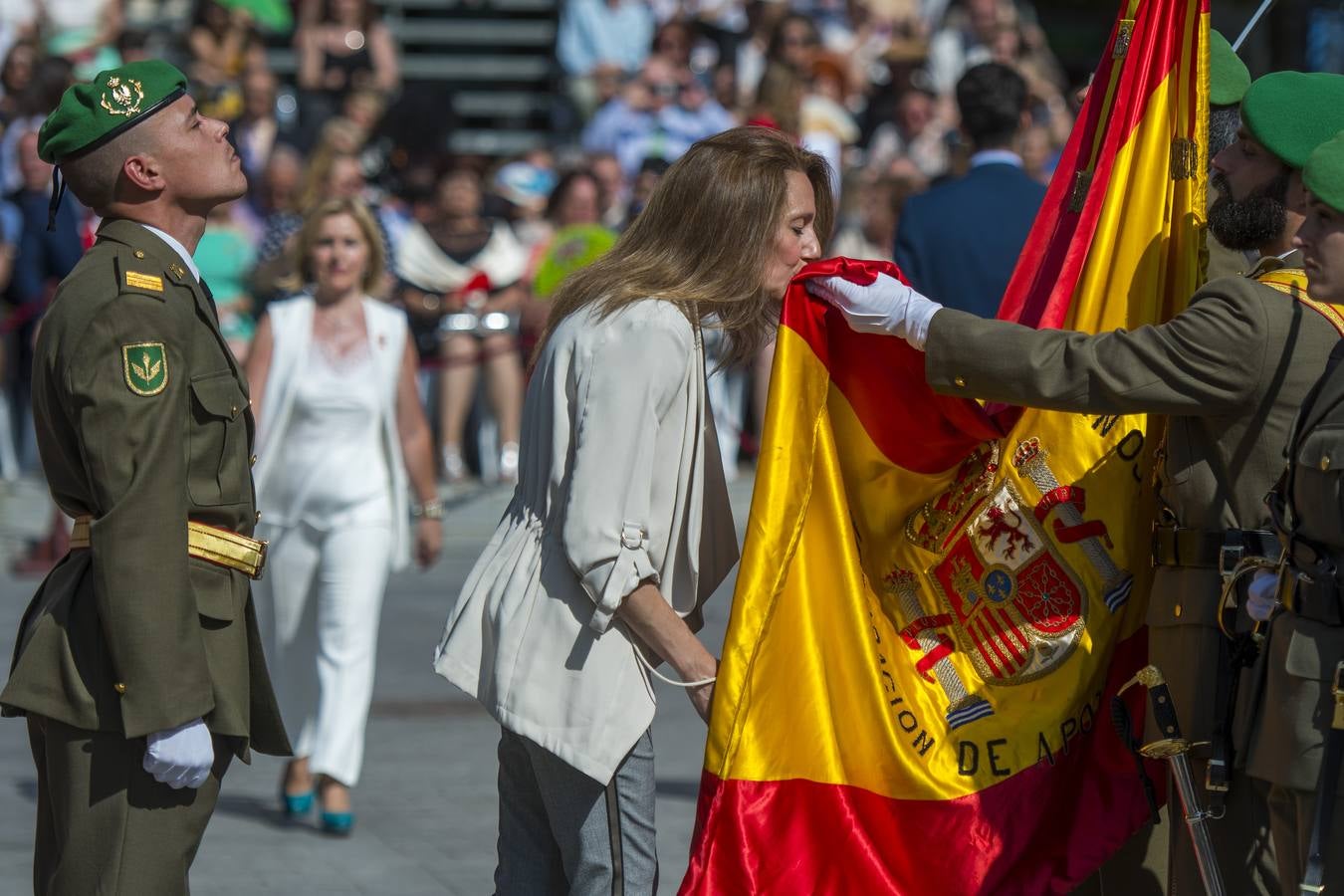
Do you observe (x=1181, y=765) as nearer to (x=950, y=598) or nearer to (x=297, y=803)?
(x=950, y=598)

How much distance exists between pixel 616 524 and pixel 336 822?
3.11 m

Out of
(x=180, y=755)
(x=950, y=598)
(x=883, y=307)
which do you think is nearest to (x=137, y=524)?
(x=180, y=755)

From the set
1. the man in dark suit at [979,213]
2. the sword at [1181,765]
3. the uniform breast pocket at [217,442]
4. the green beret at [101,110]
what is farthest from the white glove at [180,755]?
the man in dark suit at [979,213]

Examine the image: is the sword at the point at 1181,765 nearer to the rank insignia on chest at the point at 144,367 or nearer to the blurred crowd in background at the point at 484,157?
the rank insignia on chest at the point at 144,367

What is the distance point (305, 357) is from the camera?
6574 millimetres

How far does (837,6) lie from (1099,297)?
12653 mm

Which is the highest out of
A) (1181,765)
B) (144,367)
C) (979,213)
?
(144,367)

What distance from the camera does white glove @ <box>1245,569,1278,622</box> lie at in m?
3.60

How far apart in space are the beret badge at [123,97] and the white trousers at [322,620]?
2.99m

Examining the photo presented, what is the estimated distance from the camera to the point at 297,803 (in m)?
6.48

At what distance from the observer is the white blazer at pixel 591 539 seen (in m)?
3.54

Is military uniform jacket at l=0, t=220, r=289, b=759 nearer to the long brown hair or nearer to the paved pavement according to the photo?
the long brown hair

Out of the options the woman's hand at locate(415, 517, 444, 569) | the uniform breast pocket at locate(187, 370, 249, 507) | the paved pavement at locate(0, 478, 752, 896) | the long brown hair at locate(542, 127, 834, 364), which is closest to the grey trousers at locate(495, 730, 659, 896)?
the uniform breast pocket at locate(187, 370, 249, 507)

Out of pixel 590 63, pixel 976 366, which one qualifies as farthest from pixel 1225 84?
pixel 590 63
